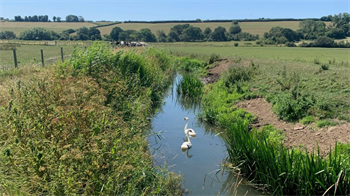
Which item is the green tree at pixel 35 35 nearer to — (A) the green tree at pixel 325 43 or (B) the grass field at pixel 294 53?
(B) the grass field at pixel 294 53

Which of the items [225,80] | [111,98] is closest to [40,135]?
[111,98]

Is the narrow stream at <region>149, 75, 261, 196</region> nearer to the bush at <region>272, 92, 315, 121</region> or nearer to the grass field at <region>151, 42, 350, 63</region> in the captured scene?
the bush at <region>272, 92, 315, 121</region>

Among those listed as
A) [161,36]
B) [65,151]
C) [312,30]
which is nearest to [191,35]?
[161,36]

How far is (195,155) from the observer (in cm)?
761

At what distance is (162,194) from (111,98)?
355cm

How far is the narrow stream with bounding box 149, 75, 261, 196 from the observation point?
589 cm

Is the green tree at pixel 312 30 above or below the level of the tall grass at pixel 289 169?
above

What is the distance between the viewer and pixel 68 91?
532 cm

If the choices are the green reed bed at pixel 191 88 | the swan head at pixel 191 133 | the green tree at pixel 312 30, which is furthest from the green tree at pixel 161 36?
the swan head at pixel 191 133

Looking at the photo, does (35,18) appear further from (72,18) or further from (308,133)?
(308,133)

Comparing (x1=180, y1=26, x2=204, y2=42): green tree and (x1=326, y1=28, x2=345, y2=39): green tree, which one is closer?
(x1=326, y1=28, x2=345, y2=39): green tree

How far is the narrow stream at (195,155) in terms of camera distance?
5887 millimetres

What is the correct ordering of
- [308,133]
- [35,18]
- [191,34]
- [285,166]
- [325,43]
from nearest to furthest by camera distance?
[285,166] → [308,133] → [325,43] → [191,34] → [35,18]

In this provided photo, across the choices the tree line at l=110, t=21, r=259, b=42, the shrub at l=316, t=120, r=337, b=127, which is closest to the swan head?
the shrub at l=316, t=120, r=337, b=127
